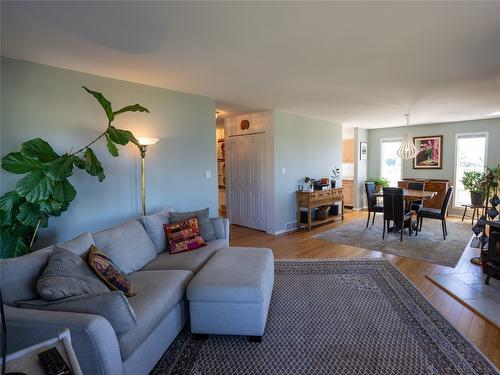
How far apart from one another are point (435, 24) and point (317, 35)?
0.81m

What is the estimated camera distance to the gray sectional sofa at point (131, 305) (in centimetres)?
138

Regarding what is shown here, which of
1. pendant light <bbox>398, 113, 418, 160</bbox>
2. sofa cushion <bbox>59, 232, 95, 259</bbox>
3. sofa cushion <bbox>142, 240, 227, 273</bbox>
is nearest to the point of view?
sofa cushion <bbox>59, 232, 95, 259</bbox>

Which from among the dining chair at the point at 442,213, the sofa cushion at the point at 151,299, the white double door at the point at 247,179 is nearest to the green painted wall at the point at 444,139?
the dining chair at the point at 442,213

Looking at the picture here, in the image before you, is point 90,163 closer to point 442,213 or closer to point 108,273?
point 108,273

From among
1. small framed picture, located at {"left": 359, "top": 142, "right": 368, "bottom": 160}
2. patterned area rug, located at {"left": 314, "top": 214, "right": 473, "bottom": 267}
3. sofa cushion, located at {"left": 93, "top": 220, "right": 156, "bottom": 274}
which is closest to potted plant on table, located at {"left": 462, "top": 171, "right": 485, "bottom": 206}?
patterned area rug, located at {"left": 314, "top": 214, "right": 473, "bottom": 267}

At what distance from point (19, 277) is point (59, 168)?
1.01 m

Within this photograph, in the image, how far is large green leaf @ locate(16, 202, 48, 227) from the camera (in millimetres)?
2264

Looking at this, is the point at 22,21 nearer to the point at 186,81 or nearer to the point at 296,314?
the point at 186,81

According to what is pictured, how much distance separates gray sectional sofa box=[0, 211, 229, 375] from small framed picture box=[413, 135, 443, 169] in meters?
6.69

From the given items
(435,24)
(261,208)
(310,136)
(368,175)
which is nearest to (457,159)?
(368,175)

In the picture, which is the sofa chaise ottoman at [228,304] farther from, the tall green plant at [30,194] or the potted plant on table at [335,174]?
the potted plant on table at [335,174]

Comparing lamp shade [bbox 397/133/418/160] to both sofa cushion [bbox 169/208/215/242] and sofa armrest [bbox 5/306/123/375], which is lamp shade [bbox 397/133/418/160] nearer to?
sofa cushion [bbox 169/208/215/242]

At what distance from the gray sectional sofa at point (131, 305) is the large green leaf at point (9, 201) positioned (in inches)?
28.6

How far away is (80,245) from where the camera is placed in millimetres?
1997
